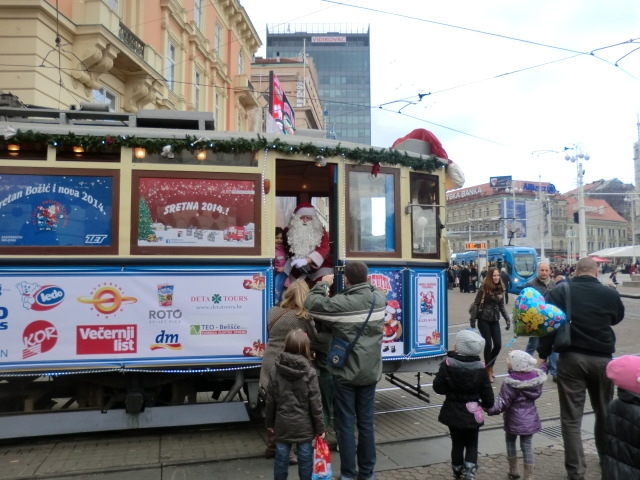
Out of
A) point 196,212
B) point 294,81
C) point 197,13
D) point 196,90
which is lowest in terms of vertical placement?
point 196,212

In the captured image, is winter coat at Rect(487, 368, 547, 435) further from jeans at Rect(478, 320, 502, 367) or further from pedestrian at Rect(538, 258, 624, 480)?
jeans at Rect(478, 320, 502, 367)

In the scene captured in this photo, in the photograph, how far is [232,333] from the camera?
5.38 meters

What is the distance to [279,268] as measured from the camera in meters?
6.27

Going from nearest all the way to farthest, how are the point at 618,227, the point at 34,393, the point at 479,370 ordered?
the point at 479,370 < the point at 34,393 < the point at 618,227

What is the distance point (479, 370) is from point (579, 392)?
0.90 m

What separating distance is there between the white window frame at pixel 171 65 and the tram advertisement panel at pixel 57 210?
1639 cm

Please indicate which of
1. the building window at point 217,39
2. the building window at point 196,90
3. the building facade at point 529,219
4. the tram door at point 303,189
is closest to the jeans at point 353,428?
the tram door at point 303,189

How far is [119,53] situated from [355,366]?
14.3 meters

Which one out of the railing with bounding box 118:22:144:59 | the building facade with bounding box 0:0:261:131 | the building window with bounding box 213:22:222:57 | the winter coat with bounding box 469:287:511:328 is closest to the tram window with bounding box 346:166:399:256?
the winter coat with bounding box 469:287:511:328

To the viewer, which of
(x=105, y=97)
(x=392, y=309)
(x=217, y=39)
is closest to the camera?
(x=392, y=309)

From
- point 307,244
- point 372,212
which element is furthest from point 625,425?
point 307,244

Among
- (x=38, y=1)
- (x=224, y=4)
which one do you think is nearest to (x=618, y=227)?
(x=224, y=4)

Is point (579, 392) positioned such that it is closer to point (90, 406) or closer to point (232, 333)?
point (232, 333)

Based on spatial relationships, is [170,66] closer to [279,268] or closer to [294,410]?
[279,268]
